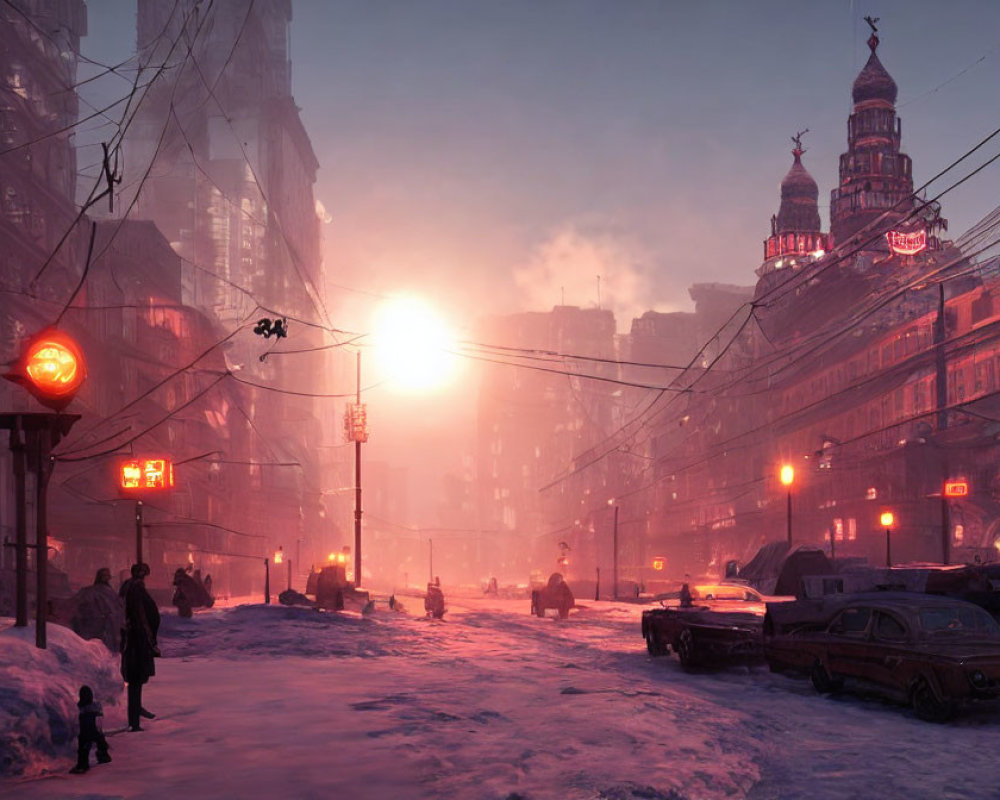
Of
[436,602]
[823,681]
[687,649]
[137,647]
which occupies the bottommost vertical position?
[436,602]

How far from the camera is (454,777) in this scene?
327 inches

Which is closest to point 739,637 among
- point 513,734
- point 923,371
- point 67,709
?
point 513,734

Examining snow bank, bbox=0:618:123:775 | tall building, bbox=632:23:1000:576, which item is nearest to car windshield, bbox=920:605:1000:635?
snow bank, bbox=0:618:123:775

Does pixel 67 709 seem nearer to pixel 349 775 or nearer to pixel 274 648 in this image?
pixel 349 775

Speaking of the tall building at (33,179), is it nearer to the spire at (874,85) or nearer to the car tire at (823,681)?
the car tire at (823,681)

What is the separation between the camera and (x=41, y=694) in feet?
27.7

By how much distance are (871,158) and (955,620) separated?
95966 millimetres

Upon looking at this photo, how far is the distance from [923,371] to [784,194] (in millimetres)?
64808

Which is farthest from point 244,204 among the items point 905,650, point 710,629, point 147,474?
point 905,650

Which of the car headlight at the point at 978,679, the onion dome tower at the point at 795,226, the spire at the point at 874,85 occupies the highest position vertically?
the spire at the point at 874,85

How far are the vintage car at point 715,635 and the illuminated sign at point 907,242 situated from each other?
75.0 m

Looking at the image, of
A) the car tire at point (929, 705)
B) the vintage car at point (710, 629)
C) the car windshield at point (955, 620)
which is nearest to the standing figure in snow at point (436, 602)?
the vintage car at point (710, 629)

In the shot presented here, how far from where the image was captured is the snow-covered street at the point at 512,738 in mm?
7875

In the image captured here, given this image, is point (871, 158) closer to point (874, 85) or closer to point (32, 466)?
point (874, 85)
